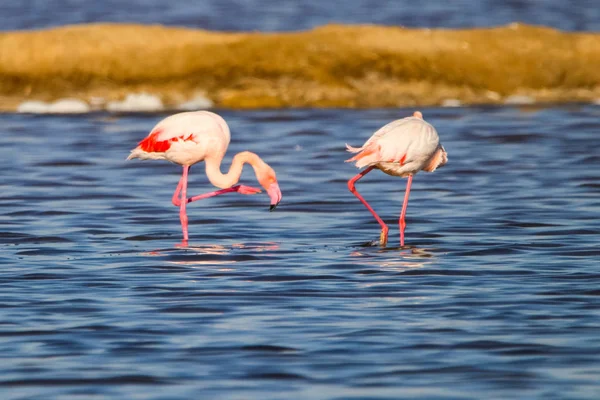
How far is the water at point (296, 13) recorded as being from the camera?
28391 mm

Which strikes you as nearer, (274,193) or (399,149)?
(399,149)

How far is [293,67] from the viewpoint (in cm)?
1775

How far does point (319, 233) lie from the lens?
10.4 meters

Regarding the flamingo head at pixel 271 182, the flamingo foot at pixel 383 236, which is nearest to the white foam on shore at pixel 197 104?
the flamingo head at pixel 271 182

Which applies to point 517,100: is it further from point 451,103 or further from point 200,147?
point 200,147

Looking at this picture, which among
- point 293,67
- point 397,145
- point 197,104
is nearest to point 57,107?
point 197,104

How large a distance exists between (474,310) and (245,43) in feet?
36.8

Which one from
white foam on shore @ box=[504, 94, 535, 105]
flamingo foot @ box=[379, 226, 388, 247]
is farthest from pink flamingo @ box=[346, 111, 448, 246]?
white foam on shore @ box=[504, 94, 535, 105]

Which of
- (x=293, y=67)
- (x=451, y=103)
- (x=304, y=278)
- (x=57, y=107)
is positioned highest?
(x=293, y=67)

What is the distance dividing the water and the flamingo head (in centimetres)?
1698

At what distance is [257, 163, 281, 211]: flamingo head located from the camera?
404 inches

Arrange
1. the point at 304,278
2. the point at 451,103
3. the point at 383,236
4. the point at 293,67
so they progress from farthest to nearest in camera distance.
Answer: the point at 451,103
the point at 293,67
the point at 383,236
the point at 304,278

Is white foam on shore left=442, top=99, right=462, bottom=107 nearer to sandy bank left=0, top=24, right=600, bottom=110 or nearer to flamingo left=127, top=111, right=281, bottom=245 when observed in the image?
sandy bank left=0, top=24, right=600, bottom=110

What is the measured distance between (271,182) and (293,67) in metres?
7.61
